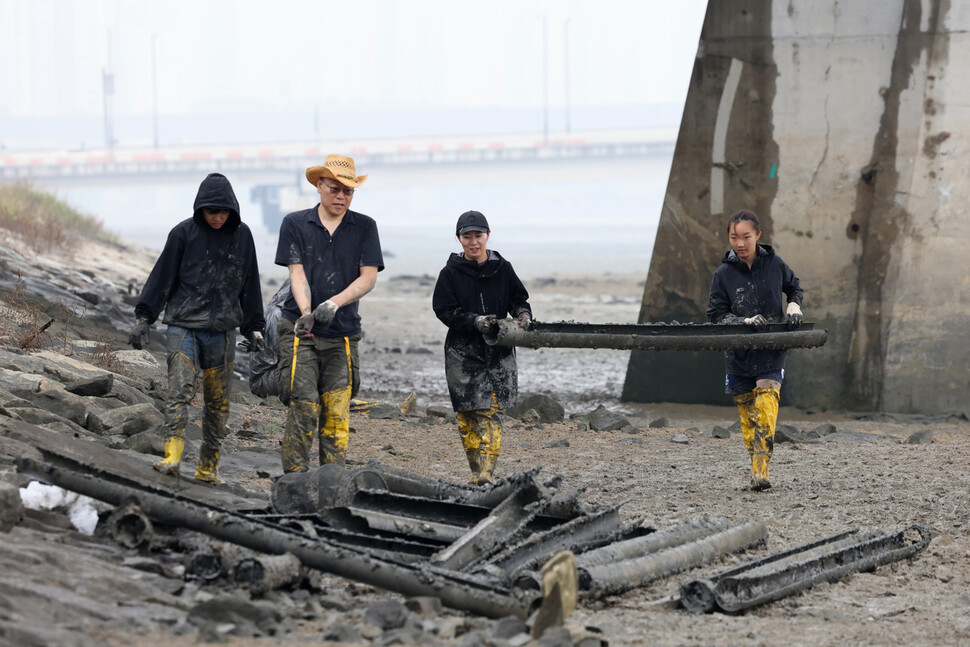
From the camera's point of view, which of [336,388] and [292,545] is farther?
[336,388]

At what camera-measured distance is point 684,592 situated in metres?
4.89

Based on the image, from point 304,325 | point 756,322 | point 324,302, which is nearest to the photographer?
point 304,325

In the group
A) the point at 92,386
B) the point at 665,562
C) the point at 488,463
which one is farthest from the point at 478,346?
the point at 92,386

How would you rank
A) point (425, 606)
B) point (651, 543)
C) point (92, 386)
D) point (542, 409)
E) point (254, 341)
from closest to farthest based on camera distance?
point (425, 606) < point (651, 543) < point (254, 341) < point (92, 386) < point (542, 409)

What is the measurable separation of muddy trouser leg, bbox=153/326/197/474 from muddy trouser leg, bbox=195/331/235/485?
0.44 ft

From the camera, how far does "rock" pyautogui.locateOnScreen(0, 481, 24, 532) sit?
469 cm

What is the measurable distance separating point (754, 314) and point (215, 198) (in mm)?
3372

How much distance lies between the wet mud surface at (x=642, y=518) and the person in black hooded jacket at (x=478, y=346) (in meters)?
0.56

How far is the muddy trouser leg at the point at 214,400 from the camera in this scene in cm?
659

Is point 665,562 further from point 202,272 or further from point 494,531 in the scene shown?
point 202,272

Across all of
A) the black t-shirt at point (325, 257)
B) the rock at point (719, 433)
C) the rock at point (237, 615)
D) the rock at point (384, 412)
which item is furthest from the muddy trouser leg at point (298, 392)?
the rock at point (719, 433)

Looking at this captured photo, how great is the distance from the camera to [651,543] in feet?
18.0

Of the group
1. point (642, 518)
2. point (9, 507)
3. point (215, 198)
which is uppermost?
point (215, 198)

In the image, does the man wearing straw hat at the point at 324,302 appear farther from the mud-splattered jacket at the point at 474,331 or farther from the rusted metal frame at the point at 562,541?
the rusted metal frame at the point at 562,541
